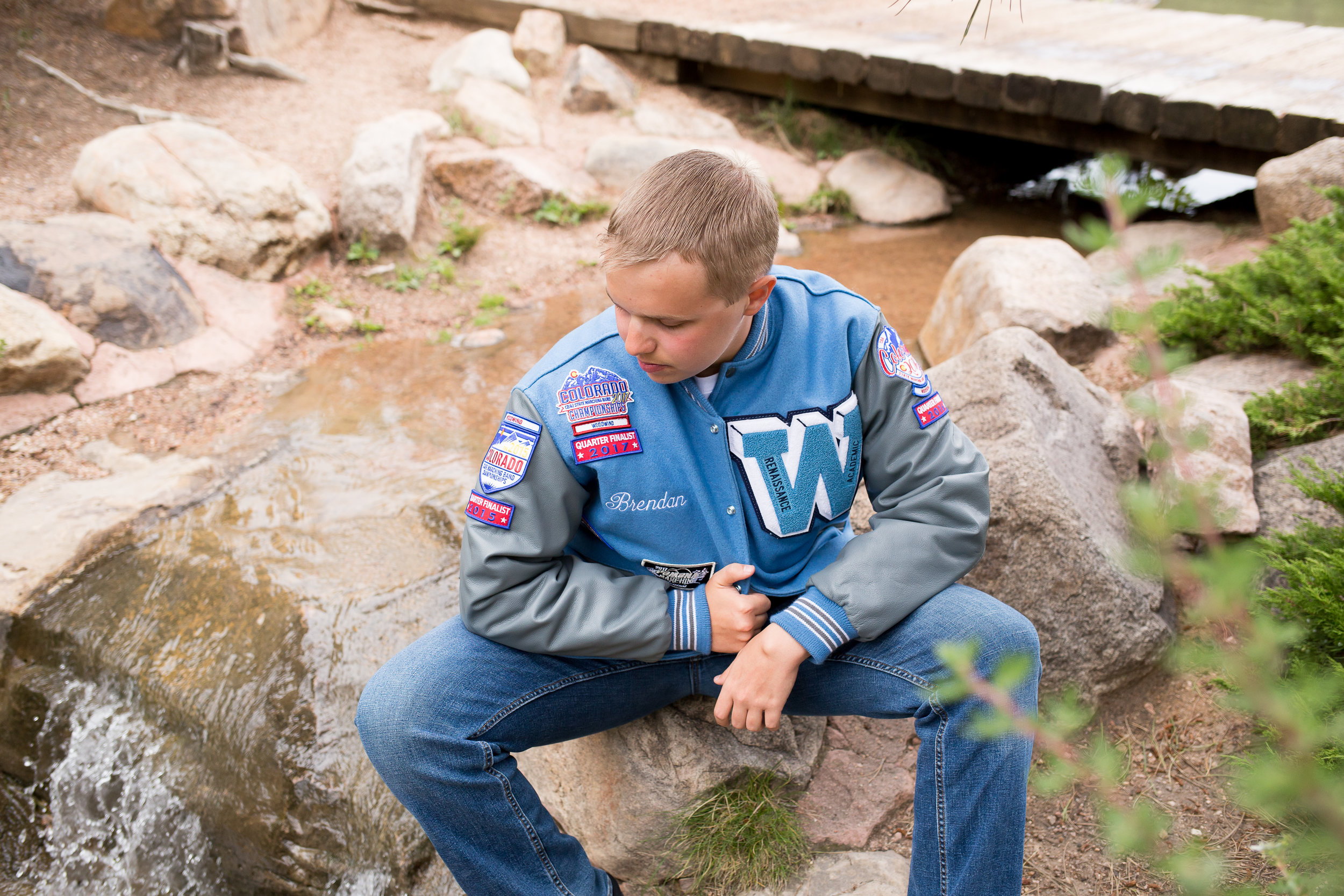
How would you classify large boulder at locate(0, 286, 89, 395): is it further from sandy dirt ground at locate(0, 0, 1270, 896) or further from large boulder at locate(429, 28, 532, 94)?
large boulder at locate(429, 28, 532, 94)

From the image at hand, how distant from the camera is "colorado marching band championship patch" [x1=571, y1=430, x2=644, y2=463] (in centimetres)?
179

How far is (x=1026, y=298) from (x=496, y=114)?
407 centimetres

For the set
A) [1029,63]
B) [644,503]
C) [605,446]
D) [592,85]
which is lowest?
[592,85]

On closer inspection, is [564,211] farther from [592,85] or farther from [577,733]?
[577,733]

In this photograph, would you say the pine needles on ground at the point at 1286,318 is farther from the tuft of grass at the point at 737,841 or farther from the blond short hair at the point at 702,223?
the tuft of grass at the point at 737,841

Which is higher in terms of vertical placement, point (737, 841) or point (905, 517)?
point (905, 517)

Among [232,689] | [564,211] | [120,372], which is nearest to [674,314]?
[232,689]

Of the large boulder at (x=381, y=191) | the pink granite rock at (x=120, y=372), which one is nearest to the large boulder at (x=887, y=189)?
the large boulder at (x=381, y=191)

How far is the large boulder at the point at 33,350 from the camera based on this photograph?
360 cm

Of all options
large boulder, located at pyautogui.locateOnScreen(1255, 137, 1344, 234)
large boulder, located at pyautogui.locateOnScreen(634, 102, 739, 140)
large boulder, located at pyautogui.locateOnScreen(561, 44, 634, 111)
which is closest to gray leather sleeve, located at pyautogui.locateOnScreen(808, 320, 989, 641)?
large boulder, located at pyautogui.locateOnScreen(1255, 137, 1344, 234)

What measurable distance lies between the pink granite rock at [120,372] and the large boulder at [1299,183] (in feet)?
17.1

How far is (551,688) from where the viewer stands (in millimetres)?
1817

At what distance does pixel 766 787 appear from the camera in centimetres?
210

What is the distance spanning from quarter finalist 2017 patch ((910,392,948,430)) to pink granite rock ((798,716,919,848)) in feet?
2.74
